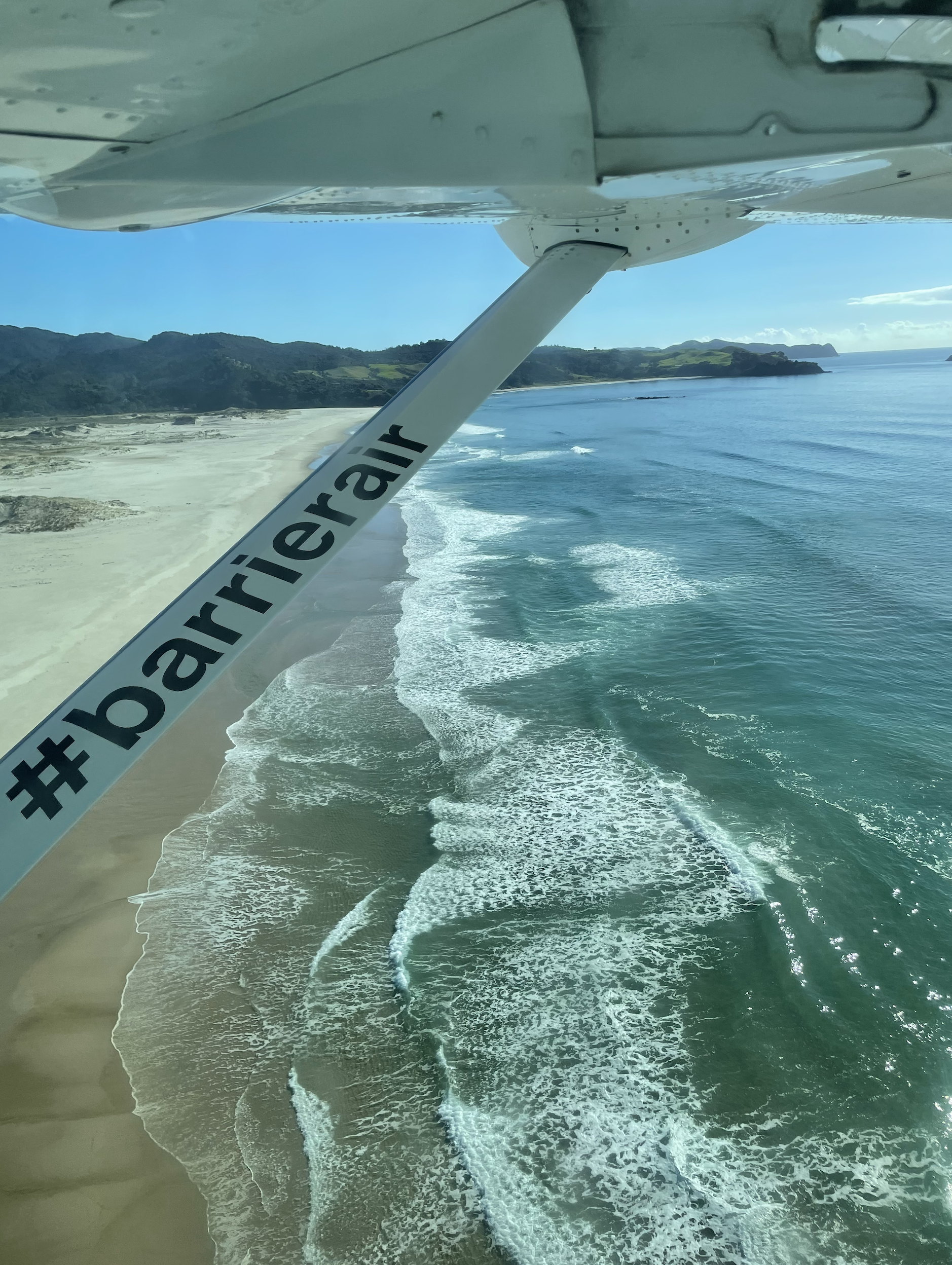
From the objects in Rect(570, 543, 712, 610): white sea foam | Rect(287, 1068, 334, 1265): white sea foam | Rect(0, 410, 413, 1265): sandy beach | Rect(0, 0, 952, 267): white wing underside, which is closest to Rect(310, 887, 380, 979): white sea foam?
Rect(287, 1068, 334, 1265): white sea foam

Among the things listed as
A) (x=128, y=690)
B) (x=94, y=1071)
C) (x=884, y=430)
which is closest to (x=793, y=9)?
(x=128, y=690)

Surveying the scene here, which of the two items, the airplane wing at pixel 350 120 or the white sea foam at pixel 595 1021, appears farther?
the white sea foam at pixel 595 1021

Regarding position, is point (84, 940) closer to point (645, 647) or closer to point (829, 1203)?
point (829, 1203)

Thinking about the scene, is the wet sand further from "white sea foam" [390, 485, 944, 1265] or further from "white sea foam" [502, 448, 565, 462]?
"white sea foam" [502, 448, 565, 462]

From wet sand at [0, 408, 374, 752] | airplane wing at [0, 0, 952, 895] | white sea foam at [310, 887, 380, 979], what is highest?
airplane wing at [0, 0, 952, 895]

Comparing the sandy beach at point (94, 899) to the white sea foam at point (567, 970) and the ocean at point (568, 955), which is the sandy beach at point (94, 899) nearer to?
the ocean at point (568, 955)

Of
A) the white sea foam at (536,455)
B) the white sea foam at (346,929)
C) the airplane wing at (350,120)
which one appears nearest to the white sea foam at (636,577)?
the white sea foam at (346,929)
